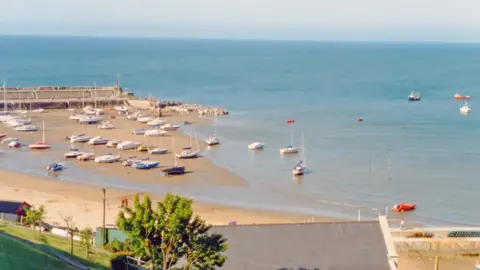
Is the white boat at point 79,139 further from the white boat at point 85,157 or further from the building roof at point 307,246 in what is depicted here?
the building roof at point 307,246

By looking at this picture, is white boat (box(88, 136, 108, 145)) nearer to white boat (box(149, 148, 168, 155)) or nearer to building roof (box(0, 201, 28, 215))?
white boat (box(149, 148, 168, 155))

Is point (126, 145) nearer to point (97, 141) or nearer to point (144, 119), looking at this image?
point (97, 141)

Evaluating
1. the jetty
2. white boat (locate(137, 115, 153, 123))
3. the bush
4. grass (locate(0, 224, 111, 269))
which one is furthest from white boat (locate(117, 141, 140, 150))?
the bush

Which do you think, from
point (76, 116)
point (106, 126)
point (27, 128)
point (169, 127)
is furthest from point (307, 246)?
point (76, 116)

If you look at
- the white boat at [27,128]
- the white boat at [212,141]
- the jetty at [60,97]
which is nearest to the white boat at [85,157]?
the white boat at [212,141]

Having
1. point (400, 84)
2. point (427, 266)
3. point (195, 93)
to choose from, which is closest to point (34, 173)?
point (427, 266)

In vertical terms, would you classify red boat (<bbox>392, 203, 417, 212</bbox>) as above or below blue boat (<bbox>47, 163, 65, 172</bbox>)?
below
